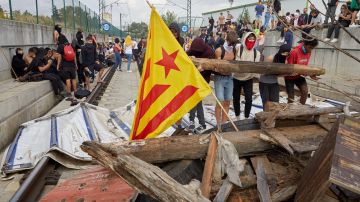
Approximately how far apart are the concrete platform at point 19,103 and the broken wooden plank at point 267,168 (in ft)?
15.9

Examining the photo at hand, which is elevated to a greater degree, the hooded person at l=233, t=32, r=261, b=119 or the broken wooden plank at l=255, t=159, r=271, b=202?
the hooded person at l=233, t=32, r=261, b=119

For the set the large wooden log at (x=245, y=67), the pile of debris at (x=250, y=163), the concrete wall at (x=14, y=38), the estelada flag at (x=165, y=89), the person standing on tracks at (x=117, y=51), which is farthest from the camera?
the person standing on tracks at (x=117, y=51)

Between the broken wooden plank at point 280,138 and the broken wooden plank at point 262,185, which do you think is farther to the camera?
the broken wooden plank at point 280,138

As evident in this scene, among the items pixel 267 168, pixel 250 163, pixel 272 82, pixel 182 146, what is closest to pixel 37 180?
pixel 182 146

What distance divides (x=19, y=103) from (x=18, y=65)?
3749 mm

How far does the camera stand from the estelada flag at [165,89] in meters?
3.49

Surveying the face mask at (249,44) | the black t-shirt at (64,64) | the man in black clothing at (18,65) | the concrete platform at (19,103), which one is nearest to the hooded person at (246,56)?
the face mask at (249,44)

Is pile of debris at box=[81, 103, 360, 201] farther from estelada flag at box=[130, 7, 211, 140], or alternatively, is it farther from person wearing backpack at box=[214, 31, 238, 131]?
person wearing backpack at box=[214, 31, 238, 131]

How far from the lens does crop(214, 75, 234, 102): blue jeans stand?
238 inches

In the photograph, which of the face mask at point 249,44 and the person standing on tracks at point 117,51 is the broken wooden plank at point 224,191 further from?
the person standing on tracks at point 117,51

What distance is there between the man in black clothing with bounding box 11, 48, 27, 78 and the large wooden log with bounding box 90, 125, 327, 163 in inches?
357

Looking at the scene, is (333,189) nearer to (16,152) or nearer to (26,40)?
(16,152)

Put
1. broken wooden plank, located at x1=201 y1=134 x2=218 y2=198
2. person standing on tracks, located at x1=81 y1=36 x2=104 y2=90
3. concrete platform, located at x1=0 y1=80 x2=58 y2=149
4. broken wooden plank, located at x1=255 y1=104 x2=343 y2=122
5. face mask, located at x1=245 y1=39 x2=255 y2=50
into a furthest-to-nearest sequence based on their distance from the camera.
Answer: person standing on tracks, located at x1=81 y1=36 x2=104 y2=90
concrete platform, located at x1=0 y1=80 x2=58 y2=149
face mask, located at x1=245 y1=39 x2=255 y2=50
broken wooden plank, located at x1=255 y1=104 x2=343 y2=122
broken wooden plank, located at x1=201 y1=134 x2=218 y2=198

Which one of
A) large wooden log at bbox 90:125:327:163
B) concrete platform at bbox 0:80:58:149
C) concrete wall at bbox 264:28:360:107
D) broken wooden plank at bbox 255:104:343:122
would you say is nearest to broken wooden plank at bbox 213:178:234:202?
large wooden log at bbox 90:125:327:163
